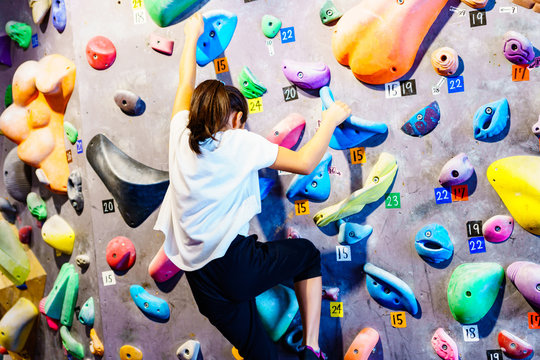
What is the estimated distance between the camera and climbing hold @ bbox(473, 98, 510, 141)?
199 centimetres

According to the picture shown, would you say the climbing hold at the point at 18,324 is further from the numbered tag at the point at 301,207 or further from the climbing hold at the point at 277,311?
the numbered tag at the point at 301,207

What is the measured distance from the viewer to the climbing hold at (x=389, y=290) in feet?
6.98

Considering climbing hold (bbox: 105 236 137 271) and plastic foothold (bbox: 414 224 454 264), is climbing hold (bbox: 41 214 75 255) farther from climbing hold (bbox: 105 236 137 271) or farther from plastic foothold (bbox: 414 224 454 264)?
plastic foothold (bbox: 414 224 454 264)

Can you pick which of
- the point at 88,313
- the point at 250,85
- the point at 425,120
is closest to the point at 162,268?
the point at 88,313

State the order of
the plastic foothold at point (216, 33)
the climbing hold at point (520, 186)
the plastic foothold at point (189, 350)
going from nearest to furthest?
1. the climbing hold at point (520, 186)
2. the plastic foothold at point (216, 33)
3. the plastic foothold at point (189, 350)

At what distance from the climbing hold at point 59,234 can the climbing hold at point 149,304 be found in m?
0.48

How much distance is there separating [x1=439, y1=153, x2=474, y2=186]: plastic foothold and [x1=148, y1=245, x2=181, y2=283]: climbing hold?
133 cm

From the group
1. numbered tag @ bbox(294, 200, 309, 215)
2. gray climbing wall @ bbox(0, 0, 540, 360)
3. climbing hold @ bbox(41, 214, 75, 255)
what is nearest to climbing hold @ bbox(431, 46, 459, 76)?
gray climbing wall @ bbox(0, 0, 540, 360)

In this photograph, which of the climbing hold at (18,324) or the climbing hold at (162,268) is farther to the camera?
the climbing hold at (18,324)

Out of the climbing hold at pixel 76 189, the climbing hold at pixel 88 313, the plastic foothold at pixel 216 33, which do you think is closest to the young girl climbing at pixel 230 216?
the plastic foothold at pixel 216 33

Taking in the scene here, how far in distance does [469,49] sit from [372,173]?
625mm

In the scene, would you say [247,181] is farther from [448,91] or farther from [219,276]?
[448,91]

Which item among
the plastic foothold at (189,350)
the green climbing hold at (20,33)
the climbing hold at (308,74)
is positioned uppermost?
the green climbing hold at (20,33)

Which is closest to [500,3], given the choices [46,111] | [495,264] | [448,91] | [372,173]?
[448,91]
